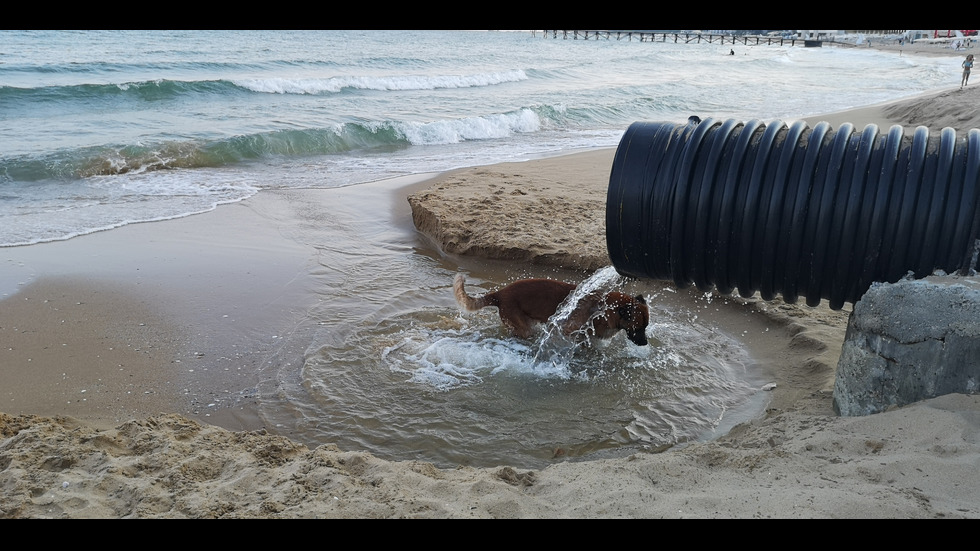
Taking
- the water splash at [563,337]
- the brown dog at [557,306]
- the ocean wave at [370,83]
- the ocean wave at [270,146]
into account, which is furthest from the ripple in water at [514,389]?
the ocean wave at [370,83]

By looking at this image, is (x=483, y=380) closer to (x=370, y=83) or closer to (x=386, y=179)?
(x=386, y=179)

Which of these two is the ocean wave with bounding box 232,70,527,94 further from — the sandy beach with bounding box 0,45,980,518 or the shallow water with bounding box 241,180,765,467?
the shallow water with bounding box 241,180,765,467

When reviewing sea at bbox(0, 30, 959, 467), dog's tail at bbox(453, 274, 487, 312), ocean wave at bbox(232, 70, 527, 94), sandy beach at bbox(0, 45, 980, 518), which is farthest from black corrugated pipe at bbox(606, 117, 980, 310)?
ocean wave at bbox(232, 70, 527, 94)

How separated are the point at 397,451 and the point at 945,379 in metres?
3.25

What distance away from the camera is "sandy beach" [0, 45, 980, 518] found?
3.14m

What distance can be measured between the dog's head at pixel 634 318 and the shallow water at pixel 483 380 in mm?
194

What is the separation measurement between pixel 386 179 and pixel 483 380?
769cm

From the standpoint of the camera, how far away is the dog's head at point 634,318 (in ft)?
19.1

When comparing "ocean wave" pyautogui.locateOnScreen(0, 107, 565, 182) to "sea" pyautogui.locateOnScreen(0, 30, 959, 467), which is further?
"ocean wave" pyautogui.locateOnScreen(0, 107, 565, 182)

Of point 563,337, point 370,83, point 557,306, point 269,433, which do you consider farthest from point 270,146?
point 370,83

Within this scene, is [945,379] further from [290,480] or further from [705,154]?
[290,480]

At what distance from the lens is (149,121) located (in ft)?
57.9

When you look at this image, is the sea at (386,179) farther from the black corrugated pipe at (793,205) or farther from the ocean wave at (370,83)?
the black corrugated pipe at (793,205)

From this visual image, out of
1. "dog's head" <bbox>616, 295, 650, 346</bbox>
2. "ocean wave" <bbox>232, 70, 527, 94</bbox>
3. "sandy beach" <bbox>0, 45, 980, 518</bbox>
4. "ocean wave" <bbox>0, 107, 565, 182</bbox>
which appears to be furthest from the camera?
"ocean wave" <bbox>232, 70, 527, 94</bbox>
